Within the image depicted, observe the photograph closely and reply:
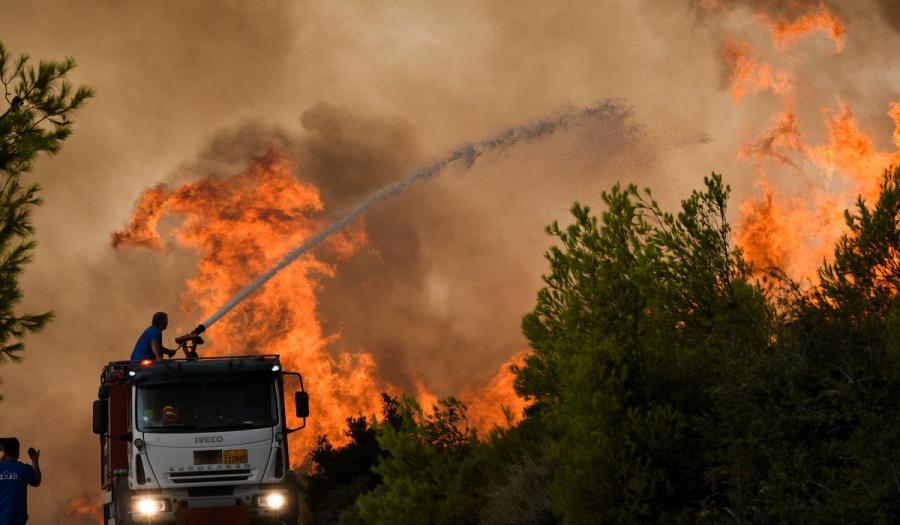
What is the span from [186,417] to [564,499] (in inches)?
238

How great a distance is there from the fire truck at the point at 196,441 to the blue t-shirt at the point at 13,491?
205 cm

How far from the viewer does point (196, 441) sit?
51.5ft

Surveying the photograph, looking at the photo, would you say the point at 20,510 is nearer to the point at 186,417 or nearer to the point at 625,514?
the point at 186,417

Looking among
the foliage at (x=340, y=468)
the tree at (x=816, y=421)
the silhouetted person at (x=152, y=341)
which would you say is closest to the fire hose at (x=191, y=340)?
the silhouetted person at (x=152, y=341)

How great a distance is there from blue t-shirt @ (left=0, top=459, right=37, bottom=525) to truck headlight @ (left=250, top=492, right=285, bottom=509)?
138 inches

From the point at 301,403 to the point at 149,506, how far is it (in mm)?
2894

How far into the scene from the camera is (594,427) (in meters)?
15.5

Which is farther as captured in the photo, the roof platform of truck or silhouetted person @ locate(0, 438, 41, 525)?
the roof platform of truck

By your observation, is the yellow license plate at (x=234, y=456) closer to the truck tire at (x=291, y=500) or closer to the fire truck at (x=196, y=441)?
the fire truck at (x=196, y=441)

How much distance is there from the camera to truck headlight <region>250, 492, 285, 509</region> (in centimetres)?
1582

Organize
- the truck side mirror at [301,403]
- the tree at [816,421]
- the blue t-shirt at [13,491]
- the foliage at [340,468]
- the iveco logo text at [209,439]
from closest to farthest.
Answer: the tree at [816,421] < the blue t-shirt at [13,491] < the iveco logo text at [209,439] < the truck side mirror at [301,403] < the foliage at [340,468]

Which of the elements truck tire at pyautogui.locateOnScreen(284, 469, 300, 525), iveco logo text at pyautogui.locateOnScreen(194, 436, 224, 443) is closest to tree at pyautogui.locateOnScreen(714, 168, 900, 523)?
truck tire at pyautogui.locateOnScreen(284, 469, 300, 525)

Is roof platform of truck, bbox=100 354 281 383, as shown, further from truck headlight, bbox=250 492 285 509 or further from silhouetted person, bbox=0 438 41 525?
silhouetted person, bbox=0 438 41 525

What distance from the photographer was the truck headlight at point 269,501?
15.8m
